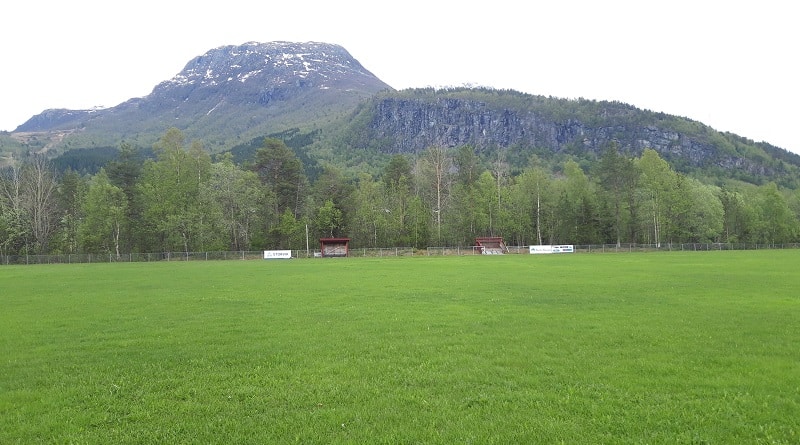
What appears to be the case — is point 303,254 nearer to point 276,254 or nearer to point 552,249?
point 276,254

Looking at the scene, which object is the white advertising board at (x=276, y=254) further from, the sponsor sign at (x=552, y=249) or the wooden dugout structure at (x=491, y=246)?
the sponsor sign at (x=552, y=249)

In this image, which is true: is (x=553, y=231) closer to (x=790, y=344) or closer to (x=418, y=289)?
(x=418, y=289)

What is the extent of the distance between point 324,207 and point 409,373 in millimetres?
80365

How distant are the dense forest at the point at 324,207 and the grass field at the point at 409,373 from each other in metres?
67.0

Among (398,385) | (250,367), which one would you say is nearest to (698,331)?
(398,385)

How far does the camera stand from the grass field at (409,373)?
21.7 ft

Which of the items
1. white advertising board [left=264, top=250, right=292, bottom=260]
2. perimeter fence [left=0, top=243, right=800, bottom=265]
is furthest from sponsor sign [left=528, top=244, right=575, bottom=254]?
white advertising board [left=264, top=250, right=292, bottom=260]

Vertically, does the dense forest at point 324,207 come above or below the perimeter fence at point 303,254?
above

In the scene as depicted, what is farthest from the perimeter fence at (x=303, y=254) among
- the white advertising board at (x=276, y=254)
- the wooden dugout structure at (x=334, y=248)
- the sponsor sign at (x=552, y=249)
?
the wooden dugout structure at (x=334, y=248)

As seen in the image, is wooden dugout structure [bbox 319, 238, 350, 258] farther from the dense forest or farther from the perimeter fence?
the dense forest

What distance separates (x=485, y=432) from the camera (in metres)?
6.44

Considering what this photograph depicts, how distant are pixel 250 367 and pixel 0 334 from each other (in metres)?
9.49

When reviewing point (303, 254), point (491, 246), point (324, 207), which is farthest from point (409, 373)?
point (324, 207)

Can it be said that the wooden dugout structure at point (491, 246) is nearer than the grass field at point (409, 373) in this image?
No
